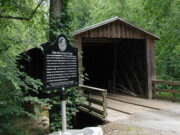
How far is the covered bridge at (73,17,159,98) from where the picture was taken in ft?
25.1

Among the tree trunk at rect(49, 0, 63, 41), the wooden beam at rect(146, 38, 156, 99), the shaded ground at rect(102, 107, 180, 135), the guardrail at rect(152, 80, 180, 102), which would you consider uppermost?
the tree trunk at rect(49, 0, 63, 41)

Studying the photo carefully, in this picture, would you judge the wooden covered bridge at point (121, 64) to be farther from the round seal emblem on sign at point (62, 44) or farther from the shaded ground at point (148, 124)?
the round seal emblem on sign at point (62, 44)

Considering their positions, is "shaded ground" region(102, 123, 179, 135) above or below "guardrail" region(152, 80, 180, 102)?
below

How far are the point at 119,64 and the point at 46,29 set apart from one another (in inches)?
258

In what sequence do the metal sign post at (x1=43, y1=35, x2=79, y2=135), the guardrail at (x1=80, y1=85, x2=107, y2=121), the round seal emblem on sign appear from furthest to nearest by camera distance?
1. the guardrail at (x1=80, y1=85, x2=107, y2=121)
2. the round seal emblem on sign
3. the metal sign post at (x1=43, y1=35, x2=79, y2=135)

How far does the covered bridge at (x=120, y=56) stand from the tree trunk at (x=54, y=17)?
1756 millimetres

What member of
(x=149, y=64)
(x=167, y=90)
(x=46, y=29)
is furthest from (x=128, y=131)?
(x=149, y=64)

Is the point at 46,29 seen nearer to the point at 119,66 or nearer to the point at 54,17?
the point at 54,17

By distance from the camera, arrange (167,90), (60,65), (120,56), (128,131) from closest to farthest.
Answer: (60,65) < (128,131) < (167,90) < (120,56)

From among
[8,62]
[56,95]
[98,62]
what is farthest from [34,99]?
[98,62]

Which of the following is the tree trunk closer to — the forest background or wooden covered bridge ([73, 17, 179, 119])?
the forest background

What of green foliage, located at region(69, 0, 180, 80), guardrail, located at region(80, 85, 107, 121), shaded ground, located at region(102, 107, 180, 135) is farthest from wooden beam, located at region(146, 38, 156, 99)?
guardrail, located at region(80, 85, 107, 121)

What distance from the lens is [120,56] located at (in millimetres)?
10484

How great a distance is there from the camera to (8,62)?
11.7 feet
